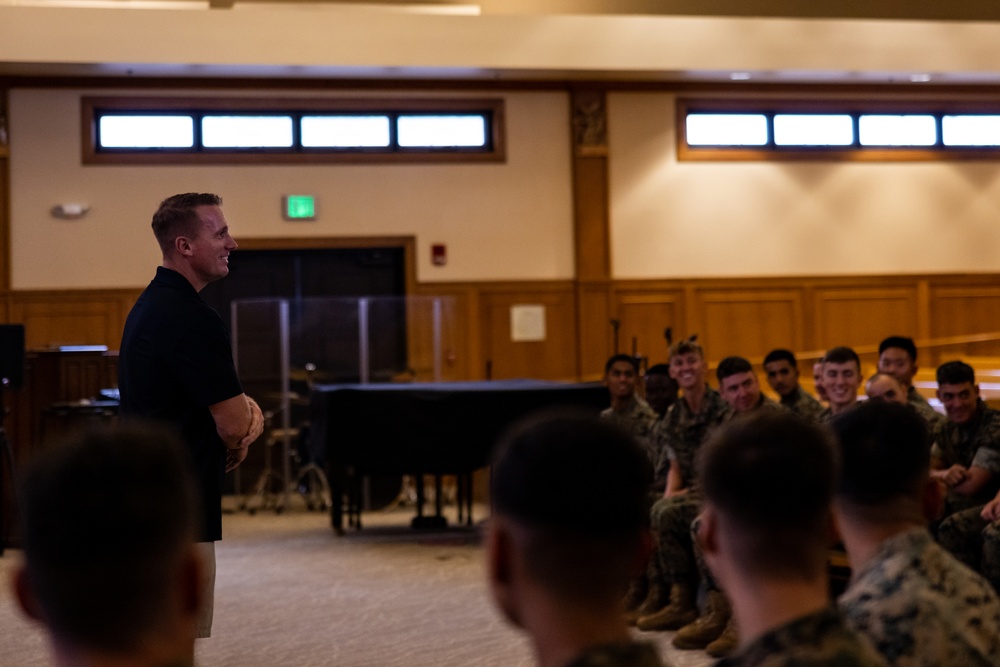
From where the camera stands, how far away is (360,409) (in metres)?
7.90

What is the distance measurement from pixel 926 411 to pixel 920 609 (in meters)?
3.54

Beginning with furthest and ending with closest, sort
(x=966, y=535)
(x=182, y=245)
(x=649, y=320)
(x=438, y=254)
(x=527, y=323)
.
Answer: (x=649, y=320)
(x=527, y=323)
(x=438, y=254)
(x=966, y=535)
(x=182, y=245)

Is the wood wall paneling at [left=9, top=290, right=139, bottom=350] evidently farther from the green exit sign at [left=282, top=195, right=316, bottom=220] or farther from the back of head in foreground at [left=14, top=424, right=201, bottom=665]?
the back of head in foreground at [left=14, top=424, right=201, bottom=665]

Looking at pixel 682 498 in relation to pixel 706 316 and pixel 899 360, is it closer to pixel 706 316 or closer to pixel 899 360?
pixel 899 360

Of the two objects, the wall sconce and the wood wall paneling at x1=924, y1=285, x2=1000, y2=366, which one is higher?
Result: the wall sconce

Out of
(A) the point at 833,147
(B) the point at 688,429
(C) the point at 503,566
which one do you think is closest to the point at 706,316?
(A) the point at 833,147

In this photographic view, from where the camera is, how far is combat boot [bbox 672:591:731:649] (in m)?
4.91

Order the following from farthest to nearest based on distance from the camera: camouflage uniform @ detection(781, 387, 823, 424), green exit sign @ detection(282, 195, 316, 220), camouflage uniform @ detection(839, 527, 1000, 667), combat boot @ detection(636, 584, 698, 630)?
green exit sign @ detection(282, 195, 316, 220), camouflage uniform @ detection(781, 387, 823, 424), combat boot @ detection(636, 584, 698, 630), camouflage uniform @ detection(839, 527, 1000, 667)

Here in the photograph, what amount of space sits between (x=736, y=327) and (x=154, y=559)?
36.1 feet

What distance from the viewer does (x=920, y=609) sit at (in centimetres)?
186

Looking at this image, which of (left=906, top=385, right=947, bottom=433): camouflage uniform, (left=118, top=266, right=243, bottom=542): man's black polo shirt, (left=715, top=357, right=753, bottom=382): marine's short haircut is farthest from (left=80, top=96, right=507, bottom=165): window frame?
(left=118, top=266, right=243, bottom=542): man's black polo shirt

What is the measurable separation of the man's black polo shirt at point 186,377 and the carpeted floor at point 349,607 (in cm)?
196

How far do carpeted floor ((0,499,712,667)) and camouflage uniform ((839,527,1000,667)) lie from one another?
114 inches

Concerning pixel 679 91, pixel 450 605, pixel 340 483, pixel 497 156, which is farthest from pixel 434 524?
pixel 679 91
